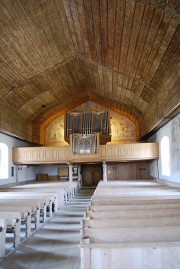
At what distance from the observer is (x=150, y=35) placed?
1001cm

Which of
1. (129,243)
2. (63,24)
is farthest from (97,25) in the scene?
(129,243)

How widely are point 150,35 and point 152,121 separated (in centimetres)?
704

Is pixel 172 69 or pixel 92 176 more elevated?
pixel 172 69

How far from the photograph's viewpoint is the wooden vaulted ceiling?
9625 millimetres

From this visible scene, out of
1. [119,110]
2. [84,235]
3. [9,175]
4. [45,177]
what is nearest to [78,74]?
[119,110]

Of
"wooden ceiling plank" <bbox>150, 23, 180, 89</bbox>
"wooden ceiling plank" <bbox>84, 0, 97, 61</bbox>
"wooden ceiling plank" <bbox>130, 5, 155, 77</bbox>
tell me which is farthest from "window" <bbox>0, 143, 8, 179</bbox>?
"wooden ceiling plank" <bbox>150, 23, 180, 89</bbox>

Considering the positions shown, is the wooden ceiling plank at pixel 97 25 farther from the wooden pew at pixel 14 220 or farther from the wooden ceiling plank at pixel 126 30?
the wooden pew at pixel 14 220

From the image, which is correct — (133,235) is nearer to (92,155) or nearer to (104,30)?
(104,30)

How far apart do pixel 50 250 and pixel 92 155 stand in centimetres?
1208

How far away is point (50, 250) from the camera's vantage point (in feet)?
23.1

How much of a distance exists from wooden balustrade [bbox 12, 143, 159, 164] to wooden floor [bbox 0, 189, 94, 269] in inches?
337

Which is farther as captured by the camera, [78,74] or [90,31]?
[78,74]

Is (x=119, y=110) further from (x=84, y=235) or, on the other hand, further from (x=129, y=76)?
(x=84, y=235)

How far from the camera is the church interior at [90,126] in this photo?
5.20 m
